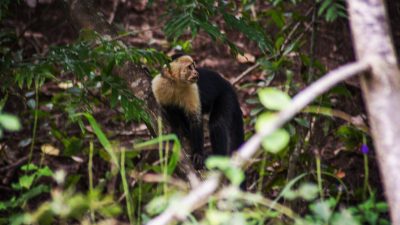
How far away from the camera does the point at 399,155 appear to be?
123 cm

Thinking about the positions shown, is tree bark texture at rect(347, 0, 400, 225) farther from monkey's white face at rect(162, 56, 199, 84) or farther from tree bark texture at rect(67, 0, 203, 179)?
monkey's white face at rect(162, 56, 199, 84)

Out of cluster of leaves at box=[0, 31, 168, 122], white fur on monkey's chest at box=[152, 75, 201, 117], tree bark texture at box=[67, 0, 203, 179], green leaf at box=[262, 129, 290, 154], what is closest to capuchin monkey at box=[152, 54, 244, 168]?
white fur on monkey's chest at box=[152, 75, 201, 117]

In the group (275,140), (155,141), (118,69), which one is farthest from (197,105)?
(275,140)

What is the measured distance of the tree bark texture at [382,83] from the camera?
48.4 inches

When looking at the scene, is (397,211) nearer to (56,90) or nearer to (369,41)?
(369,41)

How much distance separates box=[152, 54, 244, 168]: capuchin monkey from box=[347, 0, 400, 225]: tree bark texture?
2.58 metres

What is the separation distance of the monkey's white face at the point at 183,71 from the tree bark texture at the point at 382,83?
2758mm

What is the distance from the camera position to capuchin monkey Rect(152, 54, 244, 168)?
4.03 m

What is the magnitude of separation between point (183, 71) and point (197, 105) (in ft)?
0.99

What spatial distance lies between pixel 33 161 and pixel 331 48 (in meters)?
2.92

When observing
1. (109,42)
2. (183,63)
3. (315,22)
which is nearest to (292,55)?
(315,22)

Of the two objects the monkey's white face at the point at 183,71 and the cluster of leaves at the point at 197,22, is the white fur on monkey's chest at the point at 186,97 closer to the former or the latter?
the monkey's white face at the point at 183,71

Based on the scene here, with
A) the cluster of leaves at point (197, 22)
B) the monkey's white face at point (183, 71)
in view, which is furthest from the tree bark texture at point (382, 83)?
the monkey's white face at point (183, 71)

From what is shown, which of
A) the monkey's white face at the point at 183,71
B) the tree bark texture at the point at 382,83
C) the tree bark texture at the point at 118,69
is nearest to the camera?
the tree bark texture at the point at 382,83
